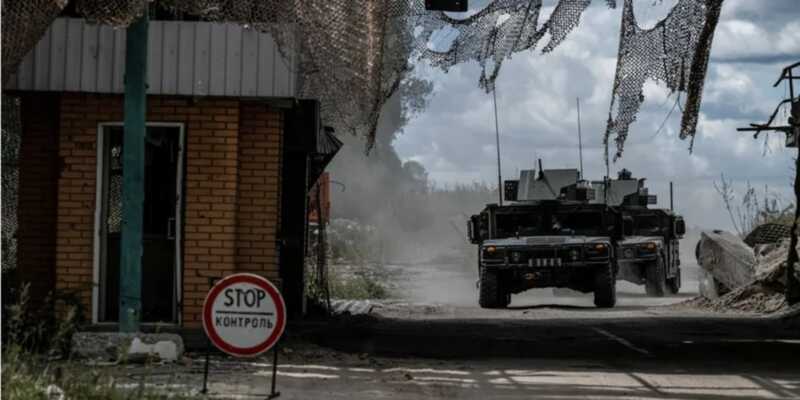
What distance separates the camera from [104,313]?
15047mm

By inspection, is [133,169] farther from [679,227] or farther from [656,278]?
[656,278]

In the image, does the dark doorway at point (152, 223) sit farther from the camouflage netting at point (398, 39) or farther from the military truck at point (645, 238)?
the military truck at point (645, 238)

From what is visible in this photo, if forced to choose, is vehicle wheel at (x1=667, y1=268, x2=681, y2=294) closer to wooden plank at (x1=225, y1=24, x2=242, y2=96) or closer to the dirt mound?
the dirt mound

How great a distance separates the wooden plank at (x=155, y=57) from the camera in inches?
559

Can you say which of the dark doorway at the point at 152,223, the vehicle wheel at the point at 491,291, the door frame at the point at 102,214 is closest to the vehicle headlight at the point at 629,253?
the vehicle wheel at the point at 491,291

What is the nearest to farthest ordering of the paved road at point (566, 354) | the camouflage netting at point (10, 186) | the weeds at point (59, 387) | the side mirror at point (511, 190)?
1. the weeds at point (59, 387)
2. the paved road at point (566, 354)
3. the camouflage netting at point (10, 186)
4. the side mirror at point (511, 190)

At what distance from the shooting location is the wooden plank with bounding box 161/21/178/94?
14.2m

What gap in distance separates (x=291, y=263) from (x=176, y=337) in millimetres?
5591

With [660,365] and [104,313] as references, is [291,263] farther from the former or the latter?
[660,365]

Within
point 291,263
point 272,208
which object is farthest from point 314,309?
point 272,208

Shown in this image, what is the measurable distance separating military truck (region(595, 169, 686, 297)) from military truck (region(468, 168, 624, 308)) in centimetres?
284

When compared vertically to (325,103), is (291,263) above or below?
below

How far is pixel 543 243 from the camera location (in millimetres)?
23984

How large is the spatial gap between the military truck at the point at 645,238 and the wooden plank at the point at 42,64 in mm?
15302
